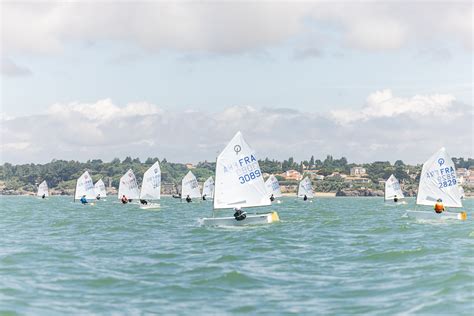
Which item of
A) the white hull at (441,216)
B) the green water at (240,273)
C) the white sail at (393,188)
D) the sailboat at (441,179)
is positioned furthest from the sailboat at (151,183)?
the white sail at (393,188)

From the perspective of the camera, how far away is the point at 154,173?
273 feet

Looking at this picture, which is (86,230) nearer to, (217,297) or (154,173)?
(217,297)

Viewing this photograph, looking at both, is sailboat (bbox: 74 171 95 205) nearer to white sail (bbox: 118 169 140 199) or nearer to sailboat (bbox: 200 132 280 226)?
white sail (bbox: 118 169 140 199)

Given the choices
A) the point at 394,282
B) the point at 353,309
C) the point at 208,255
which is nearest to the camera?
the point at 353,309

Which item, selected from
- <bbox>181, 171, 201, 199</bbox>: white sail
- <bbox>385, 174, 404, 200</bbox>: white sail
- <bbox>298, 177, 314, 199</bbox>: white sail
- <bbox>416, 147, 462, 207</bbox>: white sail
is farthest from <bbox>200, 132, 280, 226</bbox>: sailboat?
<bbox>298, 177, 314, 199</bbox>: white sail

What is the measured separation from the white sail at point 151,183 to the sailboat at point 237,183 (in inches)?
1549

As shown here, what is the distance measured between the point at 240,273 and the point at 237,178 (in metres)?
18.9

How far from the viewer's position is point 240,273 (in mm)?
24766

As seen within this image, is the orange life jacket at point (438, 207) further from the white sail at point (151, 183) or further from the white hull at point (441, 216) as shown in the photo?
the white sail at point (151, 183)

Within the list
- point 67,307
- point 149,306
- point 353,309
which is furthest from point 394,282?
point 67,307

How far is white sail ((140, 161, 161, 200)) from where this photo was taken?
82.7 metres

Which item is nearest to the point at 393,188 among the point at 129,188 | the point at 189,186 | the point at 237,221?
the point at 189,186

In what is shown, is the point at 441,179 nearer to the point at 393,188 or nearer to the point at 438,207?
the point at 438,207

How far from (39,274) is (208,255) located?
744 centimetres
